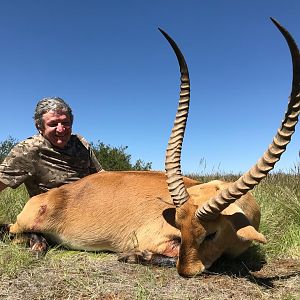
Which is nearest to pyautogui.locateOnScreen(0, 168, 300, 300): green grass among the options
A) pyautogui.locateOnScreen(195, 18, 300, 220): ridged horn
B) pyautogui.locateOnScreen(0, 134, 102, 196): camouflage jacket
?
pyautogui.locateOnScreen(195, 18, 300, 220): ridged horn

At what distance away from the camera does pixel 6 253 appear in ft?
16.5

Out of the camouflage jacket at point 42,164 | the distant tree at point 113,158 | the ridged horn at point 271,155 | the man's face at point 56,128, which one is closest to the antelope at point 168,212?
the ridged horn at point 271,155

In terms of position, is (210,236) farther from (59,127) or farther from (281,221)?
(59,127)

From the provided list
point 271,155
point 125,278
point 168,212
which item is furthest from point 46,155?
point 271,155

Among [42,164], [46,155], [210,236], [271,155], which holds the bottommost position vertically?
[210,236]

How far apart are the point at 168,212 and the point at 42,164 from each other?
223 centimetres

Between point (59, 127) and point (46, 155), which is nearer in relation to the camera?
point (59, 127)

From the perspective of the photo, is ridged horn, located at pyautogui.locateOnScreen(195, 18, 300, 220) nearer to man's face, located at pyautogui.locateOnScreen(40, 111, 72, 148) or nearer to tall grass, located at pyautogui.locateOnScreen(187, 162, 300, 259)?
tall grass, located at pyautogui.locateOnScreen(187, 162, 300, 259)

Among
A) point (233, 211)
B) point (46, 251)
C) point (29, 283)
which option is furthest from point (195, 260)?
point (46, 251)

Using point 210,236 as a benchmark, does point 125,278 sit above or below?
below

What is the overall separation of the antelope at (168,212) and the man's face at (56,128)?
→ 78cm

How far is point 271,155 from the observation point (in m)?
4.06

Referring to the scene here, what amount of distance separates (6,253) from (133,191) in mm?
1611

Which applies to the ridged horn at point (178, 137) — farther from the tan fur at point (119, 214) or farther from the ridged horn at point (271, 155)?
the ridged horn at point (271, 155)
